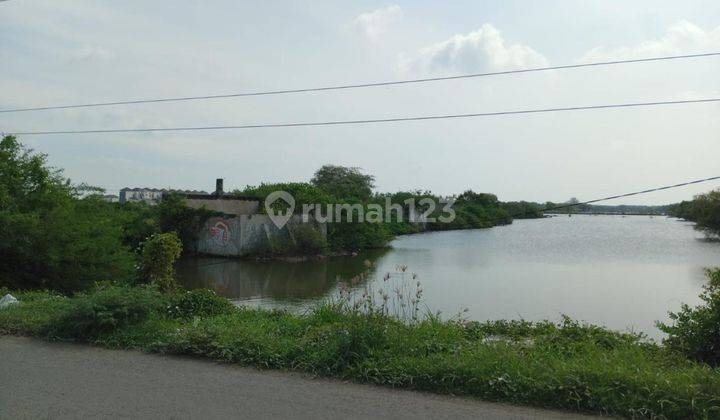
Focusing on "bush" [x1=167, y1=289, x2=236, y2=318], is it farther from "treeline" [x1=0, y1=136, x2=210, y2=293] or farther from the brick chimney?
the brick chimney

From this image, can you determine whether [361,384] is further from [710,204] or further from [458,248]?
[710,204]

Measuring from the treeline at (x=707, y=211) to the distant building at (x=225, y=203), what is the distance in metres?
32.7

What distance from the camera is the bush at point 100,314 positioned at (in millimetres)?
6230

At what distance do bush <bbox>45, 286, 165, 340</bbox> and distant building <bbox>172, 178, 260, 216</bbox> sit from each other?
83.9 feet

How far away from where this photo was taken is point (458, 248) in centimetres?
3612

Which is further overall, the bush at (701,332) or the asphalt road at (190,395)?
the bush at (701,332)

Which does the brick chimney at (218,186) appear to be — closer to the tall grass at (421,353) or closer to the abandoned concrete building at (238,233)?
the abandoned concrete building at (238,233)

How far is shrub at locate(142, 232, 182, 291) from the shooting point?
39.0ft

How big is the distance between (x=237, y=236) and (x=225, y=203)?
4.35 meters

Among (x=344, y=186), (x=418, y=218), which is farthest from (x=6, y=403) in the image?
(x=344, y=186)

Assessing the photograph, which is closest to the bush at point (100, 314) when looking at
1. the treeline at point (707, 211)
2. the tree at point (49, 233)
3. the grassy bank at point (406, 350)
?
the grassy bank at point (406, 350)

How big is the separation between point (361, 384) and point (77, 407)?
7.32ft
